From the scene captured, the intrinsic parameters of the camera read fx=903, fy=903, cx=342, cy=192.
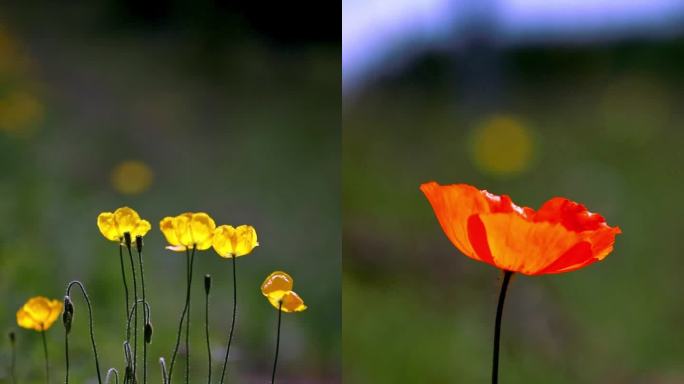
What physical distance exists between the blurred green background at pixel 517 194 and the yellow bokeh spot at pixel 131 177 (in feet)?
0.91

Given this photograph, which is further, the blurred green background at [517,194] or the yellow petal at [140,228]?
the blurred green background at [517,194]

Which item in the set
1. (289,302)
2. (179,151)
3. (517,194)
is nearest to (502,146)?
(517,194)

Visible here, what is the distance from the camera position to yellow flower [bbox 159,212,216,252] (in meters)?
0.59

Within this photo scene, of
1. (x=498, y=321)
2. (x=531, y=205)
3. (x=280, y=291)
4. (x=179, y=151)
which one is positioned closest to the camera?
(x=498, y=321)

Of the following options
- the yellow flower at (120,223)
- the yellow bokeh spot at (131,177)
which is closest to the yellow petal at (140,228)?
the yellow flower at (120,223)

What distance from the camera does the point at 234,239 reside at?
1.95 feet

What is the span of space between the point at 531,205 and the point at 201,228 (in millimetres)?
998

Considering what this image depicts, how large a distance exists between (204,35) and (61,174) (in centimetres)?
26

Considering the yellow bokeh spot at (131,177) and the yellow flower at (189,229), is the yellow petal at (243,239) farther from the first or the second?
the yellow bokeh spot at (131,177)

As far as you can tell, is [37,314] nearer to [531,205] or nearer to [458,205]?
[458,205]

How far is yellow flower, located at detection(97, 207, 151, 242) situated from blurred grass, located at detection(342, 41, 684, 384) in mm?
666

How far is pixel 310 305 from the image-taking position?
1.07 m

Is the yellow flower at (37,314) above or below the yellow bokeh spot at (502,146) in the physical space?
below

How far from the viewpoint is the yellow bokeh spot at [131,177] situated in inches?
44.4
